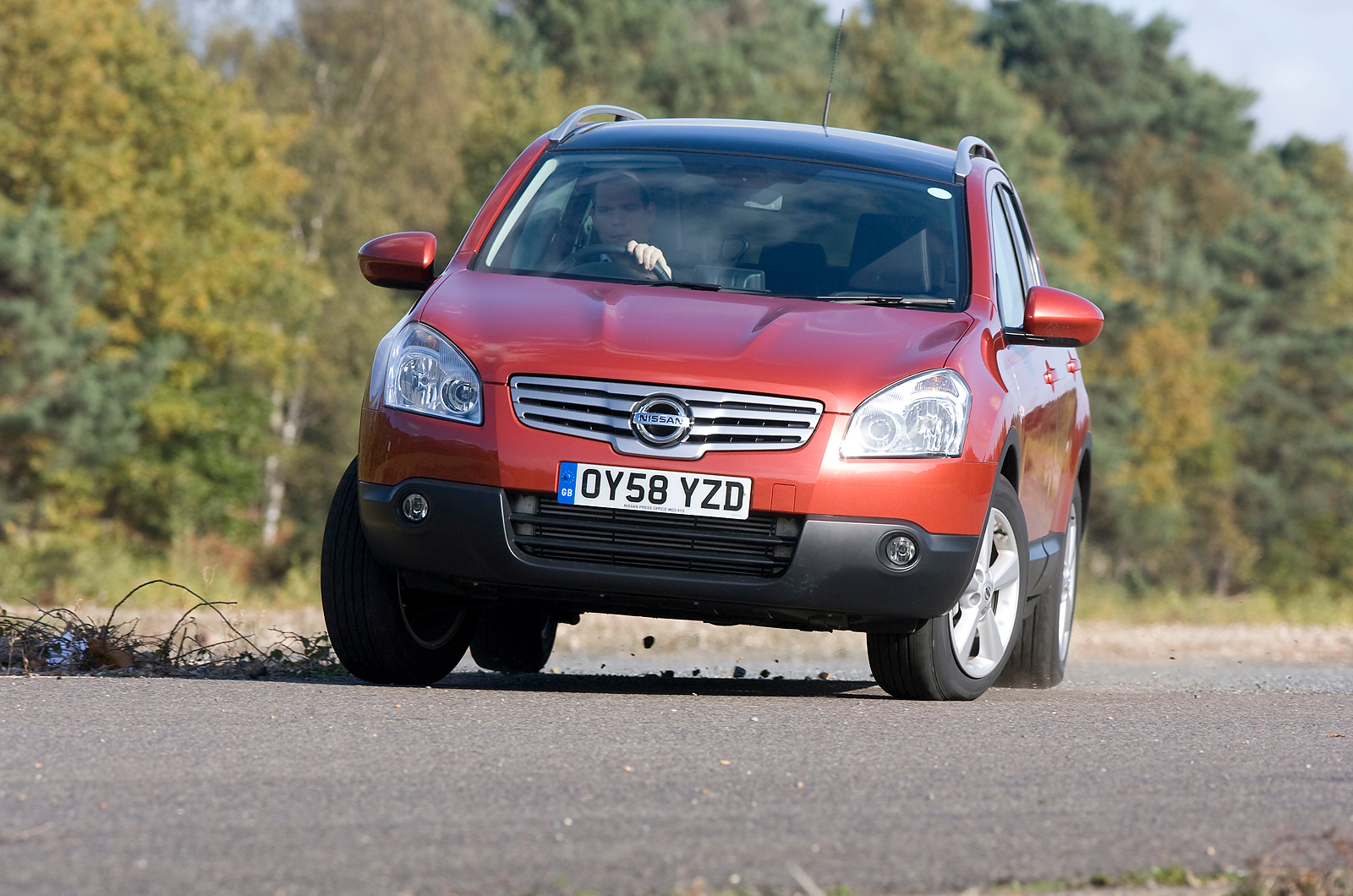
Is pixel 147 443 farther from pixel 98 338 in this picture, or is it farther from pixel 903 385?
pixel 903 385

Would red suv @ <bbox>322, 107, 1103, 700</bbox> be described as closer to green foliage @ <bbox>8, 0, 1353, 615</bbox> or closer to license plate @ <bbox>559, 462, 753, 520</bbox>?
license plate @ <bbox>559, 462, 753, 520</bbox>

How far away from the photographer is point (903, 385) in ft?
19.2

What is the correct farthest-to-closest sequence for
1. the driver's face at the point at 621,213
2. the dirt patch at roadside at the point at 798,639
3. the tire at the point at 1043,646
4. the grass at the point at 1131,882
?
the dirt patch at roadside at the point at 798,639, the tire at the point at 1043,646, the driver's face at the point at 621,213, the grass at the point at 1131,882

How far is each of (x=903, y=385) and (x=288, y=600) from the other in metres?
19.2

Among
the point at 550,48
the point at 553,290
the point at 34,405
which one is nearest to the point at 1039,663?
the point at 553,290

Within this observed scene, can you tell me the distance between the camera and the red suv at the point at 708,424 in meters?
5.72

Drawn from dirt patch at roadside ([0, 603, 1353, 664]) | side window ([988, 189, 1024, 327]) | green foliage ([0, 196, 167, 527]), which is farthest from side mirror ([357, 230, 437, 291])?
green foliage ([0, 196, 167, 527])

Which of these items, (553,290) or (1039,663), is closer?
(553,290)

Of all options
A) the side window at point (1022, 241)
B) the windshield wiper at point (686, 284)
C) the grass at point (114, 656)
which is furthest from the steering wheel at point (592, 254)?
the side window at point (1022, 241)

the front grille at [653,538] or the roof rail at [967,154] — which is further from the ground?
the roof rail at [967,154]

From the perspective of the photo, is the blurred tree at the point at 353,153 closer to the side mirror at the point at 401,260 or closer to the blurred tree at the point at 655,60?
the blurred tree at the point at 655,60

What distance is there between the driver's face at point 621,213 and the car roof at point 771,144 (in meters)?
0.31

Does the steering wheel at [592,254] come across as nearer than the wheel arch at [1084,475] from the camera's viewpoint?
Yes

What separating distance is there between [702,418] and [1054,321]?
1.64 m
